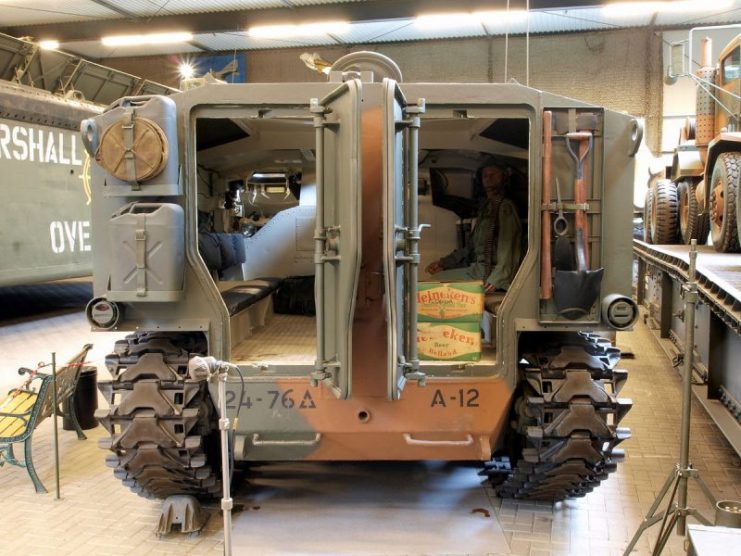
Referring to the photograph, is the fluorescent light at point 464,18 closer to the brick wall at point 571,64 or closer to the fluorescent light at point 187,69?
the brick wall at point 571,64

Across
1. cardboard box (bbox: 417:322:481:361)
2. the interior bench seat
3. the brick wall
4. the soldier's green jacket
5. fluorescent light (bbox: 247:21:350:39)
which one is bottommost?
cardboard box (bbox: 417:322:481:361)

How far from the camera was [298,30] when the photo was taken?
18.2 m

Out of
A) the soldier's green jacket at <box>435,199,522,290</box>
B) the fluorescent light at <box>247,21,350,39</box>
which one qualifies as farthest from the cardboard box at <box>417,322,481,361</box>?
the fluorescent light at <box>247,21,350,39</box>

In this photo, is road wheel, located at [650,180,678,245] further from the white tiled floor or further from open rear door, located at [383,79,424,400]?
open rear door, located at [383,79,424,400]

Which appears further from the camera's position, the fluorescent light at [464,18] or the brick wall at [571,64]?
the brick wall at [571,64]

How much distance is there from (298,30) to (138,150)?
1550 cm

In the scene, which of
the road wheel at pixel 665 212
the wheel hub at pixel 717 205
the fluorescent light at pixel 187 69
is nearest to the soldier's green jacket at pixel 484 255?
the wheel hub at pixel 717 205

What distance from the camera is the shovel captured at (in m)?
3.79

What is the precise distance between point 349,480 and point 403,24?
49.6 feet

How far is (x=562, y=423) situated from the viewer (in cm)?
379

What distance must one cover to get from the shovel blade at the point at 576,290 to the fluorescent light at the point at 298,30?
13469 millimetres

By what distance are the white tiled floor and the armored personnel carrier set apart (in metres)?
0.28

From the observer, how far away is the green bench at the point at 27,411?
4.85 m

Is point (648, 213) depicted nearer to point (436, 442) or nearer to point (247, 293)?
point (247, 293)
